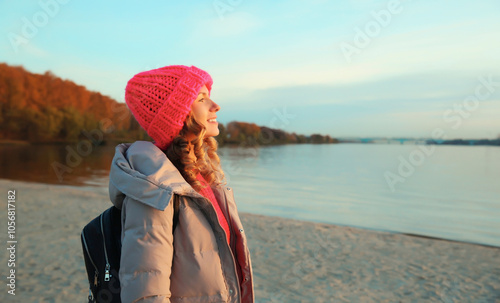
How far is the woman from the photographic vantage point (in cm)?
109

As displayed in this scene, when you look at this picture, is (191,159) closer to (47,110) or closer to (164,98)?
(164,98)

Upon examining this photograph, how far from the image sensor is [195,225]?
4.01 ft

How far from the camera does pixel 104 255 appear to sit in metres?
1.19

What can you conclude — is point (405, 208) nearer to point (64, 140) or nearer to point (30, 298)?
point (30, 298)

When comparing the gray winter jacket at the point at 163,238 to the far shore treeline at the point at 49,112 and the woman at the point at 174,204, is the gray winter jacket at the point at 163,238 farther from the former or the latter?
A: the far shore treeline at the point at 49,112

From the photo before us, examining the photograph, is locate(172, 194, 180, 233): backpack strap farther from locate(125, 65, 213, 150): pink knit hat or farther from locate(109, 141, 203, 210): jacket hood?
locate(125, 65, 213, 150): pink knit hat

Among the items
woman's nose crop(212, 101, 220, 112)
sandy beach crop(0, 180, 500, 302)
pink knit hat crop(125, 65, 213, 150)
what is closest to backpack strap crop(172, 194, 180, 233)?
pink knit hat crop(125, 65, 213, 150)

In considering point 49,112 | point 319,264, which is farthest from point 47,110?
point 319,264

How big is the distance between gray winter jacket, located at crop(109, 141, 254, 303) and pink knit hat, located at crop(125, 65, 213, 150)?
14 cm

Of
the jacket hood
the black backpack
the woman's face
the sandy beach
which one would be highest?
the woman's face

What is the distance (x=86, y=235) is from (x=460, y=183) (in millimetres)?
16805

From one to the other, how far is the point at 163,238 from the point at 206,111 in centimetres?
59

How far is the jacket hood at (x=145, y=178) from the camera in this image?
111 cm

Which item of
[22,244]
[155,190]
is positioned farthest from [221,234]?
[22,244]
